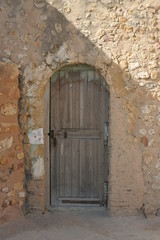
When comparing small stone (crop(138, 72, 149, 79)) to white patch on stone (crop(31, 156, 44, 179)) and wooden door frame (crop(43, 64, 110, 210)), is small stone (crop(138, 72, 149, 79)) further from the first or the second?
white patch on stone (crop(31, 156, 44, 179))

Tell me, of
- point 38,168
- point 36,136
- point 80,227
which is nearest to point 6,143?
point 36,136

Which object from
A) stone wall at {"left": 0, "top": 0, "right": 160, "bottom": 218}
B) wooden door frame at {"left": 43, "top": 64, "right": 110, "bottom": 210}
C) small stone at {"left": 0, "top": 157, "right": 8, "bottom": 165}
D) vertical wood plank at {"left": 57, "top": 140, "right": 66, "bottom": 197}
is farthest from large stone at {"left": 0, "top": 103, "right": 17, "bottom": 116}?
vertical wood plank at {"left": 57, "top": 140, "right": 66, "bottom": 197}

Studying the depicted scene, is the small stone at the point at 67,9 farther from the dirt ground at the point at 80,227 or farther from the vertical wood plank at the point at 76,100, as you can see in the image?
the dirt ground at the point at 80,227

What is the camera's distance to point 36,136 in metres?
4.22

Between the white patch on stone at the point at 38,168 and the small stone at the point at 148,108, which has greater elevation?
the small stone at the point at 148,108

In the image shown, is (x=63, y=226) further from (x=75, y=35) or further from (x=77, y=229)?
(x=75, y=35)

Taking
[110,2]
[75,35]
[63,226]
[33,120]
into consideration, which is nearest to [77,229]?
[63,226]

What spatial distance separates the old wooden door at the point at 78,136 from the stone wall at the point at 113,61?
232 millimetres

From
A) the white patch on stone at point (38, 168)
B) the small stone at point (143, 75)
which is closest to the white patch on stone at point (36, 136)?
the white patch on stone at point (38, 168)

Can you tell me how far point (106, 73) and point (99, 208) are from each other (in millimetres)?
1854

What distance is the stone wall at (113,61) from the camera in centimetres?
414

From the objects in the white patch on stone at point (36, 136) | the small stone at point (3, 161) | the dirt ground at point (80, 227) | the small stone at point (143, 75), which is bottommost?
the dirt ground at point (80, 227)

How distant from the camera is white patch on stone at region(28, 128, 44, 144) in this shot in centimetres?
422

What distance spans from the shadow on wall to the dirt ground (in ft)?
0.85
